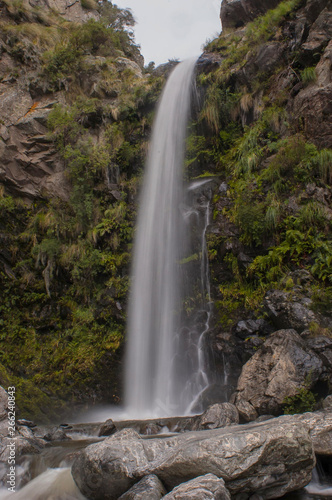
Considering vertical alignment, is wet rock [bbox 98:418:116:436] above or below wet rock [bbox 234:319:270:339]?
below

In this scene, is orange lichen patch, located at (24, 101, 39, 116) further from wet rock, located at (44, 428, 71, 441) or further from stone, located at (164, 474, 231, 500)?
stone, located at (164, 474, 231, 500)

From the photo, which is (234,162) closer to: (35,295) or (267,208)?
(267,208)

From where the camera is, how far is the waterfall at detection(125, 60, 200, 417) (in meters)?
8.23

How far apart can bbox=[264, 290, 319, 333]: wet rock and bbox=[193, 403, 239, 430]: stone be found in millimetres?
2007

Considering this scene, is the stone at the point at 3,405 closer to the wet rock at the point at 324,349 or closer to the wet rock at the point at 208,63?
the wet rock at the point at 324,349

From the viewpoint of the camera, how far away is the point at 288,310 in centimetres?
643

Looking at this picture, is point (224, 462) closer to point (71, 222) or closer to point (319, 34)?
point (71, 222)

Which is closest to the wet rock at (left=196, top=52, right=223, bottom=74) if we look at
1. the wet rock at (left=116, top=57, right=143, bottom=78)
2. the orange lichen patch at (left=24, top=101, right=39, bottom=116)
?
the wet rock at (left=116, top=57, right=143, bottom=78)

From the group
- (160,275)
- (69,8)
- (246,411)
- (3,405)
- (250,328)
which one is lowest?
(246,411)

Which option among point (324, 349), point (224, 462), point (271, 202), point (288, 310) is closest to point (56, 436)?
point (224, 462)

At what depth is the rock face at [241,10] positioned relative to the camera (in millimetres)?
13733

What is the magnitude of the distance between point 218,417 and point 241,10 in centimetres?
1699

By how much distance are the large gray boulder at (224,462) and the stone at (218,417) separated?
1.39m

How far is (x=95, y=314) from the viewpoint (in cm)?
991
